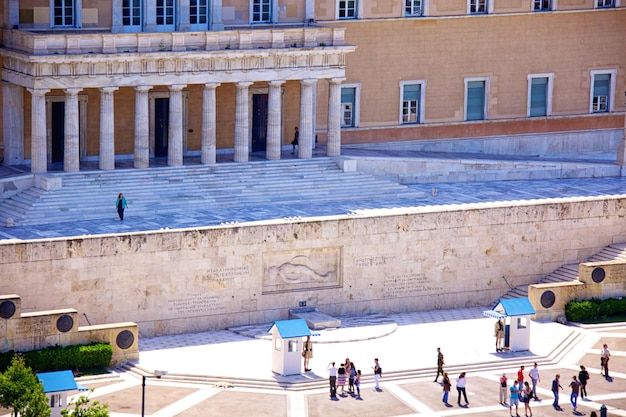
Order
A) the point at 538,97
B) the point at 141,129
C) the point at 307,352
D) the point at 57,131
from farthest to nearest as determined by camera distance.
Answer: the point at 538,97 → the point at 57,131 → the point at 141,129 → the point at 307,352

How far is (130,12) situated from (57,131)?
251 inches

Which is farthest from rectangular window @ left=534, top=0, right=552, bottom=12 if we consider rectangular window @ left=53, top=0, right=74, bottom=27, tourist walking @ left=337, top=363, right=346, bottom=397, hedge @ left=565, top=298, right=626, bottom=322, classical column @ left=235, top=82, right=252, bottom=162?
tourist walking @ left=337, top=363, right=346, bottom=397

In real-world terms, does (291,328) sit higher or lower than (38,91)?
lower

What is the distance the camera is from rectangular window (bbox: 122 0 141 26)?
86562 mm

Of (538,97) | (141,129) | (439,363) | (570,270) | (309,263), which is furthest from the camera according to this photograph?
(538,97)

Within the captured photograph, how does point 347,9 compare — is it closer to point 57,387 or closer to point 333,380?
point 333,380

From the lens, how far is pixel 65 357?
73.2 meters

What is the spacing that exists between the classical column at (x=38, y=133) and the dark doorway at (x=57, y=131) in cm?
235

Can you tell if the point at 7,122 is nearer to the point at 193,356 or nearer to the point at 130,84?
the point at 130,84

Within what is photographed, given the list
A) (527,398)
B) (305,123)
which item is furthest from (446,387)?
(305,123)

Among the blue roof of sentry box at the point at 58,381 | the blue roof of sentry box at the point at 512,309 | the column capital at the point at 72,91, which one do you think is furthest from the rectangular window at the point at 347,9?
the blue roof of sentry box at the point at 58,381

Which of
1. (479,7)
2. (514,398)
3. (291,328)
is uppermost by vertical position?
(479,7)

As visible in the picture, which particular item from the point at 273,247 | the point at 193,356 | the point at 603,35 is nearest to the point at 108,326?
the point at 193,356

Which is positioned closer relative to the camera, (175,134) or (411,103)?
(175,134)
